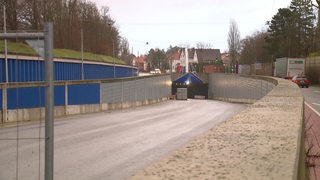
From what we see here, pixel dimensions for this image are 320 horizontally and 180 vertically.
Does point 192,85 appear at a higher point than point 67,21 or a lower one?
lower

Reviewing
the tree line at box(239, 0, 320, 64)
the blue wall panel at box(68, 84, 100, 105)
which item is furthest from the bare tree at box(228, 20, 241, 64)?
the blue wall panel at box(68, 84, 100, 105)

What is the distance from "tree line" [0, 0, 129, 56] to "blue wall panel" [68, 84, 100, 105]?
4.71 meters

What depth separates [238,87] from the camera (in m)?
48.8

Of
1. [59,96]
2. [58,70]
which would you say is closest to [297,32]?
[58,70]

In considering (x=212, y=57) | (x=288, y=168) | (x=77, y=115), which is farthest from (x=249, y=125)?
(x=212, y=57)

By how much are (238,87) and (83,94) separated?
76.5 feet

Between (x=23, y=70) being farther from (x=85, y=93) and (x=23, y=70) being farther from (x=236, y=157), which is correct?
(x=236, y=157)

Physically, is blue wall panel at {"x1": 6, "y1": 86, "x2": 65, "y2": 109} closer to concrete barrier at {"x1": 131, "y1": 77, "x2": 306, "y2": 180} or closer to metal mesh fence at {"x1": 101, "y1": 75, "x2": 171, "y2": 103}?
metal mesh fence at {"x1": 101, "y1": 75, "x2": 171, "y2": 103}

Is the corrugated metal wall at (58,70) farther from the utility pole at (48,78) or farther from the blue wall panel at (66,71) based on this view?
the utility pole at (48,78)

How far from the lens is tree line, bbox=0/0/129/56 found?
124 ft

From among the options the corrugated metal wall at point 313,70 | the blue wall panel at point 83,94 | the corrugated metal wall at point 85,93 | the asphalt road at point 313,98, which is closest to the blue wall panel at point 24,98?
the corrugated metal wall at point 85,93

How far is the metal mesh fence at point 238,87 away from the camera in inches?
1200

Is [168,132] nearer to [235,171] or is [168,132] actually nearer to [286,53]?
[235,171]

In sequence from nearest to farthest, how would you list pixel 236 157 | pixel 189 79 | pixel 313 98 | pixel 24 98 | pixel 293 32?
→ pixel 236 157 → pixel 24 98 → pixel 313 98 → pixel 189 79 → pixel 293 32
